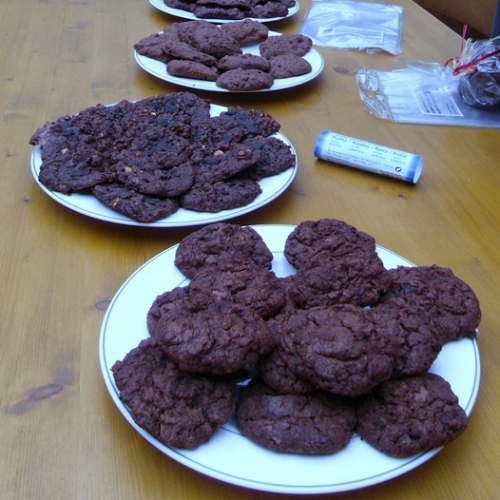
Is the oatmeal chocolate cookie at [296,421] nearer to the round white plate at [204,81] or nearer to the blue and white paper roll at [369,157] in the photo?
the blue and white paper roll at [369,157]

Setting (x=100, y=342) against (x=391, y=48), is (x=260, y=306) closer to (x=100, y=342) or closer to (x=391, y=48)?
(x=100, y=342)

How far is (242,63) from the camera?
4.97 ft

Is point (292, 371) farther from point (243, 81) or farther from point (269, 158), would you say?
point (243, 81)

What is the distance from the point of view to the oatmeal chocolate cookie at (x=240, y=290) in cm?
72

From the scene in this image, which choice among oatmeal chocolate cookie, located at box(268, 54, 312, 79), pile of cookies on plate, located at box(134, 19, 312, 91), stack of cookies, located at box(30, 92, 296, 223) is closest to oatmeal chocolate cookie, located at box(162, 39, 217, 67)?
pile of cookies on plate, located at box(134, 19, 312, 91)

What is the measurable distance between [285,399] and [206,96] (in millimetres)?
1064

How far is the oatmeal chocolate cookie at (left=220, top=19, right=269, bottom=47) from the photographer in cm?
169

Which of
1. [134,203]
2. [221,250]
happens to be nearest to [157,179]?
[134,203]

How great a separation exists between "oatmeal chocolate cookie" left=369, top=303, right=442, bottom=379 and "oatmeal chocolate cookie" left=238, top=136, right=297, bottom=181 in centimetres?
46

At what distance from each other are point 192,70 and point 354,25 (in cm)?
77

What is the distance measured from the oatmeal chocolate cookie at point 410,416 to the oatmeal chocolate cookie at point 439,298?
0.33 feet

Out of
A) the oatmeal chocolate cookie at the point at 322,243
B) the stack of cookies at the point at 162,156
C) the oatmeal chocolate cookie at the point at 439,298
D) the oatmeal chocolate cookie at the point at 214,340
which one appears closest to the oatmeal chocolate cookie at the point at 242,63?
the stack of cookies at the point at 162,156

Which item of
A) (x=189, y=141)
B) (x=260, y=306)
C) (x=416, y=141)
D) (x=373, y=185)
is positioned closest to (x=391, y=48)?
(x=416, y=141)

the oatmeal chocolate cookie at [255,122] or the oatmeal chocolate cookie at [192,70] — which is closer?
the oatmeal chocolate cookie at [255,122]
